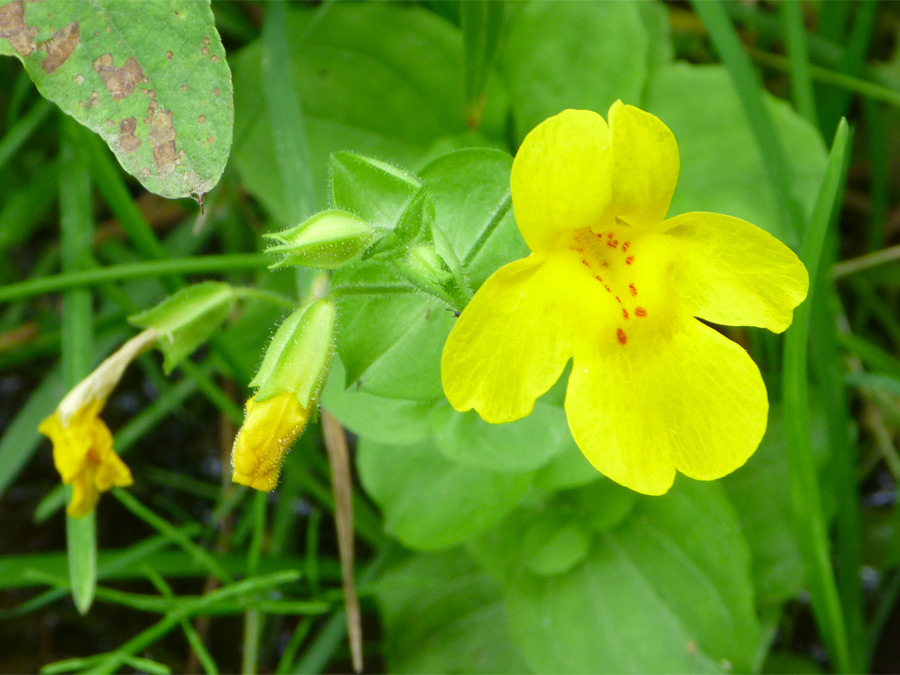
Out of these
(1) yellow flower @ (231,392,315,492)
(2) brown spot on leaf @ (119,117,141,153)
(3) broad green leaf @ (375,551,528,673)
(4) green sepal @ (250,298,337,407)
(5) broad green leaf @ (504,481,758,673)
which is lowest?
(3) broad green leaf @ (375,551,528,673)

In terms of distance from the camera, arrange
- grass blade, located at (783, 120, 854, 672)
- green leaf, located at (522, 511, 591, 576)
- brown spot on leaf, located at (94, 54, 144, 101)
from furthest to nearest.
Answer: green leaf, located at (522, 511, 591, 576) → grass blade, located at (783, 120, 854, 672) → brown spot on leaf, located at (94, 54, 144, 101)

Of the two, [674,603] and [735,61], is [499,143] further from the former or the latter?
[674,603]

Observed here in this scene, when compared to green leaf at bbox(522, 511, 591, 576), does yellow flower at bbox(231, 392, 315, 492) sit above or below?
above

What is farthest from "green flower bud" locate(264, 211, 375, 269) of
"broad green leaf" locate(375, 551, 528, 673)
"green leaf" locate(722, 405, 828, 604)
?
"green leaf" locate(722, 405, 828, 604)

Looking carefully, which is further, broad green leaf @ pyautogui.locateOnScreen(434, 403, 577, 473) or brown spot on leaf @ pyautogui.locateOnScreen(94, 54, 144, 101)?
broad green leaf @ pyautogui.locateOnScreen(434, 403, 577, 473)

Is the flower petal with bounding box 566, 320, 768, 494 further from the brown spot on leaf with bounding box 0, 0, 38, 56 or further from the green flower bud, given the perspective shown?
the brown spot on leaf with bounding box 0, 0, 38, 56

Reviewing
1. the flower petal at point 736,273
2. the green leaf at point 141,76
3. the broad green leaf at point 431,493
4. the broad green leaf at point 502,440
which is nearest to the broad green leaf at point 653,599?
the broad green leaf at point 431,493

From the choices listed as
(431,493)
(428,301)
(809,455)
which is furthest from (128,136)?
(809,455)

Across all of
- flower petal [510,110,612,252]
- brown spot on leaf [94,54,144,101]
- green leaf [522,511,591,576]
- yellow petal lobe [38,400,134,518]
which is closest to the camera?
flower petal [510,110,612,252]
